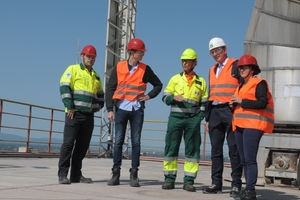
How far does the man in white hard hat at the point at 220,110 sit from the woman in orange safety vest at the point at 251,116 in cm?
49

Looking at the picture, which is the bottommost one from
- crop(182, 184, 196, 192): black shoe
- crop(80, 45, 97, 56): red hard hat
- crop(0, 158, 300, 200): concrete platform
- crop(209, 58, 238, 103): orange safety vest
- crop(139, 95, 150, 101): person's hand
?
crop(0, 158, 300, 200): concrete platform

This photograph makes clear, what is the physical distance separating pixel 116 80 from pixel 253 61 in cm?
186

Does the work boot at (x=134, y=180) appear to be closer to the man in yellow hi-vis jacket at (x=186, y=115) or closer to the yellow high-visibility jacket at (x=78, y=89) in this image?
the man in yellow hi-vis jacket at (x=186, y=115)

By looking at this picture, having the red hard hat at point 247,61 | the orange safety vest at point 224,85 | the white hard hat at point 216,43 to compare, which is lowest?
the orange safety vest at point 224,85

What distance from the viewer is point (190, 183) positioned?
554cm

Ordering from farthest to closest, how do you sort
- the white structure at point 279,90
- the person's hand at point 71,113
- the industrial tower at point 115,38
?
the industrial tower at point 115,38
the white structure at point 279,90
the person's hand at point 71,113

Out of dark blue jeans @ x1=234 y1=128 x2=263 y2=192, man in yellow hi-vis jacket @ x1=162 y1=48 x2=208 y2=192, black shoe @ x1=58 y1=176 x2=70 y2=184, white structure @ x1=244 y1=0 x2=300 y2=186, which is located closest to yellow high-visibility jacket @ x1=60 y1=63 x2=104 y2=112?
black shoe @ x1=58 y1=176 x2=70 y2=184

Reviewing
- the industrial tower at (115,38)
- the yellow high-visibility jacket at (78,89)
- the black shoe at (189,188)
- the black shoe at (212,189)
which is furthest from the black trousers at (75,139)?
the industrial tower at (115,38)

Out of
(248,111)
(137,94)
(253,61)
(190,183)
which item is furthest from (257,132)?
(137,94)

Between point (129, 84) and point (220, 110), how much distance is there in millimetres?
1174

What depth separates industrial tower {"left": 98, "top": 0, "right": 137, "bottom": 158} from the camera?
1389 centimetres

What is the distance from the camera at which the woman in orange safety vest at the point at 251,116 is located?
183 inches

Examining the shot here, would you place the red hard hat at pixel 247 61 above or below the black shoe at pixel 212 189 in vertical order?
above

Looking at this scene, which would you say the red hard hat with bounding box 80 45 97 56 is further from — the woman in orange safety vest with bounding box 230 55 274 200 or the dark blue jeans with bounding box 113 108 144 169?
the woman in orange safety vest with bounding box 230 55 274 200
